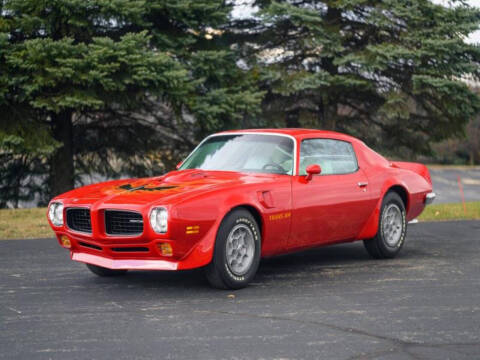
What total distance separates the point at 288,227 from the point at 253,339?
7.56 feet

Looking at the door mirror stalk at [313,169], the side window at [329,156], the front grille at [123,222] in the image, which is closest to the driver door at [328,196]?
the side window at [329,156]

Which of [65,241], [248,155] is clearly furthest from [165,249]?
[248,155]

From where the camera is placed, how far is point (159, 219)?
6.20m

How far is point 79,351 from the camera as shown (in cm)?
465

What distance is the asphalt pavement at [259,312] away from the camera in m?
4.70

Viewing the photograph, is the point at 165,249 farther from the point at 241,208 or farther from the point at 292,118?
the point at 292,118

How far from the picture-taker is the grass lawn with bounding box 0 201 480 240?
11616mm

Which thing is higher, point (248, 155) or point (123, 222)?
point (248, 155)

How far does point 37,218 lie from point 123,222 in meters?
7.64

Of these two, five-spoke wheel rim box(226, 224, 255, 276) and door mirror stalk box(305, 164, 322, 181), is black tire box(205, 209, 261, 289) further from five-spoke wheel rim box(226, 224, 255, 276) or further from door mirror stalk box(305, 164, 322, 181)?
door mirror stalk box(305, 164, 322, 181)

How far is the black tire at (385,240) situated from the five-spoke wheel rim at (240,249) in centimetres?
216

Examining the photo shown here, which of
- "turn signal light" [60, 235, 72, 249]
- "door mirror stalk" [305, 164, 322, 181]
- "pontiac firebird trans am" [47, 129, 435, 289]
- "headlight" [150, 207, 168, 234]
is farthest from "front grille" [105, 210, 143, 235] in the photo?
"door mirror stalk" [305, 164, 322, 181]

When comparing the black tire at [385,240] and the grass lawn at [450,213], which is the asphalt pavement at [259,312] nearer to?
the black tire at [385,240]

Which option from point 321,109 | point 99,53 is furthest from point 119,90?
point 321,109
